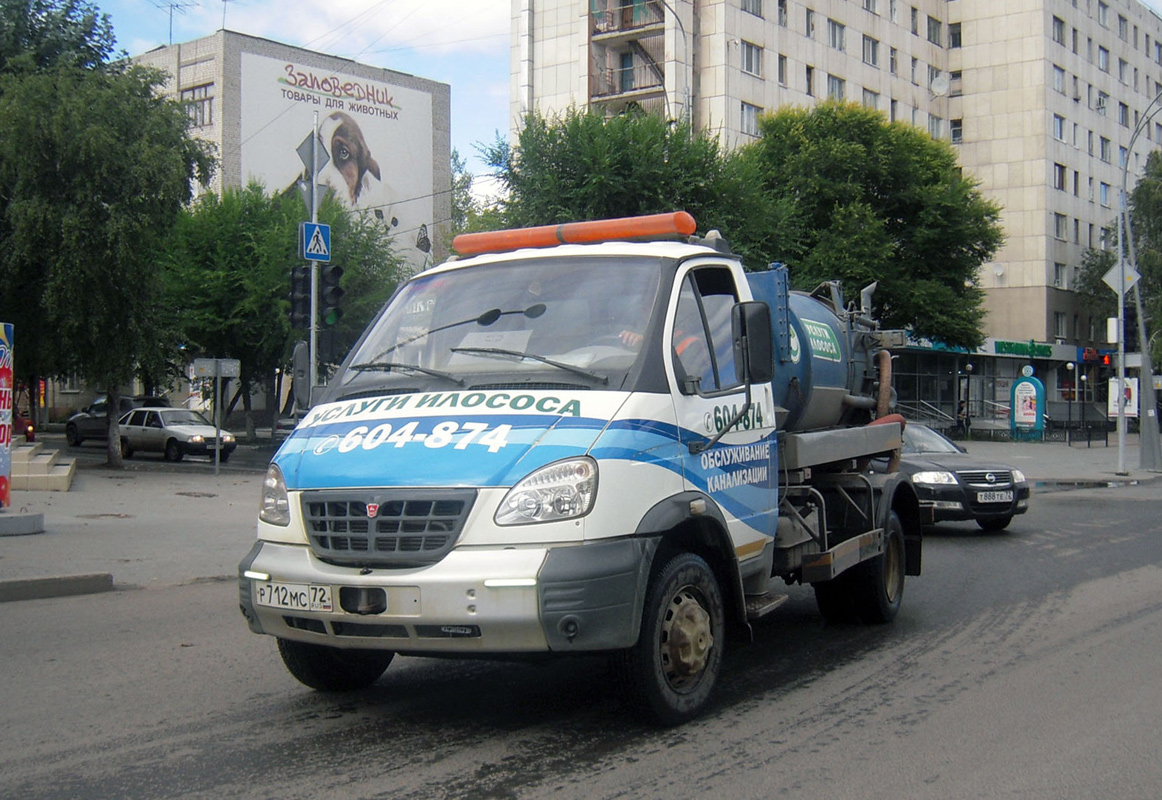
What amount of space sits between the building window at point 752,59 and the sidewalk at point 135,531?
89.3 feet

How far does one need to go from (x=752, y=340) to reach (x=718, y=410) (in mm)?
388

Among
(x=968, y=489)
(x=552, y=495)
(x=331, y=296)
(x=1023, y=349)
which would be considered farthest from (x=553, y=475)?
(x=1023, y=349)

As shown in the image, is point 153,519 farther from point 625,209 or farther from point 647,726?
point 625,209

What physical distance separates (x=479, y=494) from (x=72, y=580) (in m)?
6.61

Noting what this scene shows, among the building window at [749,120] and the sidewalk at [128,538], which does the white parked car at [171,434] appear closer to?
the sidewalk at [128,538]

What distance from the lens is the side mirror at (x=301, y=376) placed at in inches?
255

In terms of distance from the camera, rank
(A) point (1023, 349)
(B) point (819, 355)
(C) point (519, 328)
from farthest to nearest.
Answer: (A) point (1023, 349) < (B) point (819, 355) < (C) point (519, 328)

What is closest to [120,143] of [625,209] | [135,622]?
[625,209]

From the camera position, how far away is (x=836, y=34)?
5422cm

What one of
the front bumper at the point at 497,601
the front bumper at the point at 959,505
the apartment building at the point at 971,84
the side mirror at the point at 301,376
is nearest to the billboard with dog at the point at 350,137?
the apartment building at the point at 971,84

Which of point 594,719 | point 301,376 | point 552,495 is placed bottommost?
point 594,719

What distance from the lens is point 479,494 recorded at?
4.73 metres

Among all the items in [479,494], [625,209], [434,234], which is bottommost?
[479,494]

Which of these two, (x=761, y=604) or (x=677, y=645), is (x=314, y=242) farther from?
(x=677, y=645)
